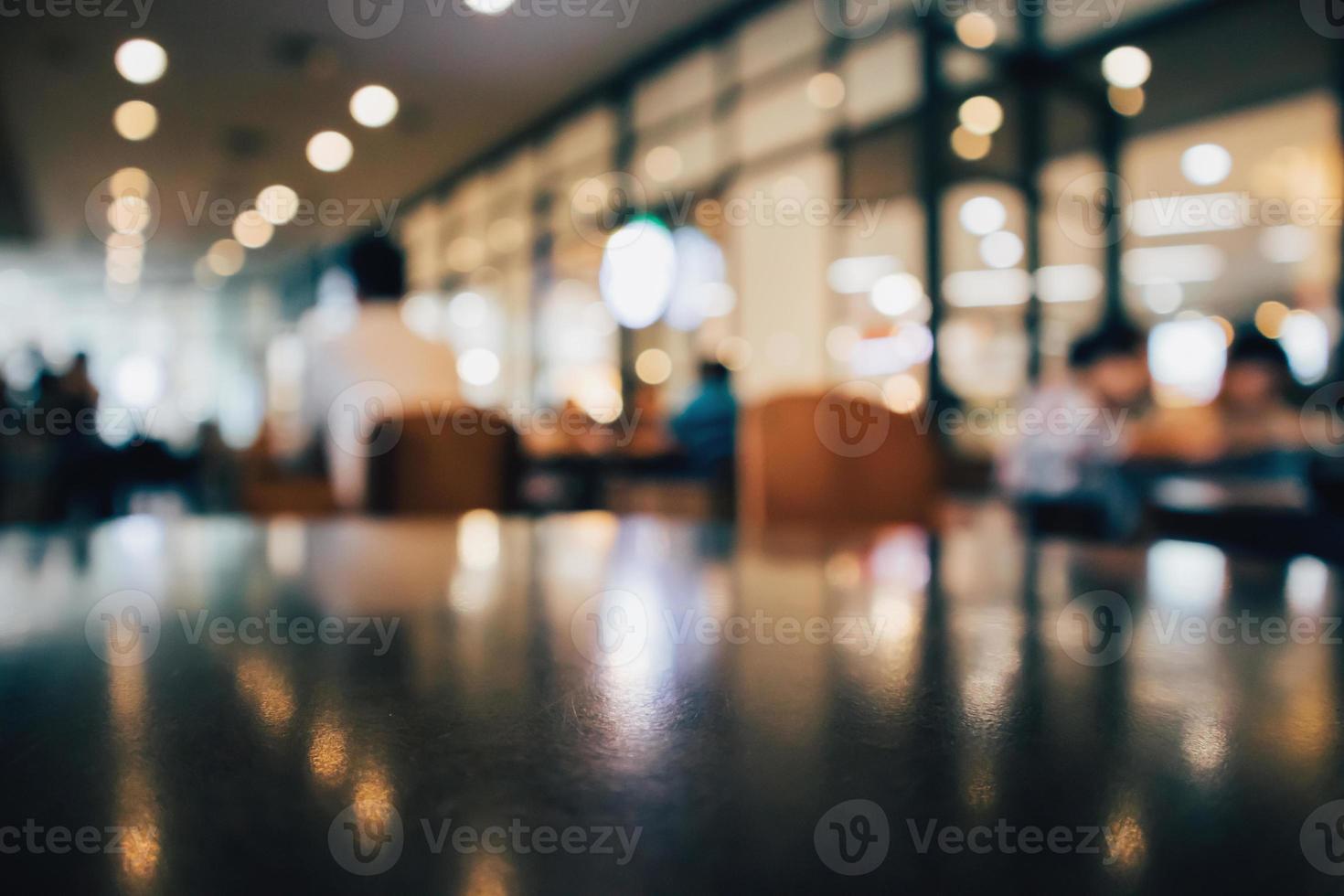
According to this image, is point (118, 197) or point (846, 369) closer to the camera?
point (846, 369)

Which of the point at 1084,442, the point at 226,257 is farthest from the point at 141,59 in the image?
the point at 226,257

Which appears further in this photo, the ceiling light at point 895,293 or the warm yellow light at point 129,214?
the warm yellow light at point 129,214

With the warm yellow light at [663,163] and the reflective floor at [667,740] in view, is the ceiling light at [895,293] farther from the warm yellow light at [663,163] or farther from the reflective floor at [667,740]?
the reflective floor at [667,740]

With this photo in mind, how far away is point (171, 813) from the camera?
289 millimetres

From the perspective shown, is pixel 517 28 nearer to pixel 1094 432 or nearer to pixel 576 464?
pixel 576 464

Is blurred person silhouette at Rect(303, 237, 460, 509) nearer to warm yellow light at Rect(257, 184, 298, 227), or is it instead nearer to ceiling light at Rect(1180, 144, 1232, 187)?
ceiling light at Rect(1180, 144, 1232, 187)

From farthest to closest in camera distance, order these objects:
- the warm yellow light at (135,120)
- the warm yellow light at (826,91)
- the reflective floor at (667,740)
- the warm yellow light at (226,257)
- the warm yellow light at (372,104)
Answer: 1. the warm yellow light at (226,257)
2. the warm yellow light at (135,120)
3. the warm yellow light at (826,91)
4. the warm yellow light at (372,104)
5. the reflective floor at (667,740)

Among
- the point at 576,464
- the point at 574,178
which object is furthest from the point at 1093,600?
the point at 574,178

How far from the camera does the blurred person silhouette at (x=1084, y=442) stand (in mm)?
3451

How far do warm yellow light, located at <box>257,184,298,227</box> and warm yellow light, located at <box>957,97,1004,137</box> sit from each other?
7.27 m

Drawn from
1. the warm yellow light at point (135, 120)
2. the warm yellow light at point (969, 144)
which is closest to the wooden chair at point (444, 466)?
the warm yellow light at point (969, 144)

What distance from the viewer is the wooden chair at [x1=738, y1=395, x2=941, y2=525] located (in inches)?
90.5

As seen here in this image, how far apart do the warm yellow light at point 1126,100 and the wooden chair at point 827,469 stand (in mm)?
4910

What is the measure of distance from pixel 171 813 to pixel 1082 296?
22.2 ft
